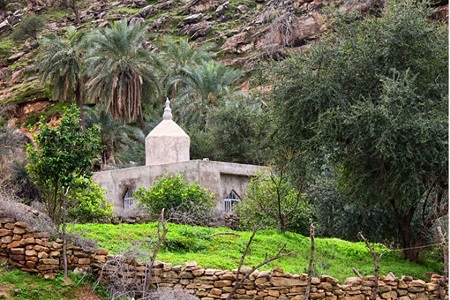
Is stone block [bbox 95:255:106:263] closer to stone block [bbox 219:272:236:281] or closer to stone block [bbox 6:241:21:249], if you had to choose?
stone block [bbox 6:241:21:249]

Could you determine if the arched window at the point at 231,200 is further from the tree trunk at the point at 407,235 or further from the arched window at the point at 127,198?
the tree trunk at the point at 407,235

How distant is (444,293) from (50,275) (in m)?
7.05

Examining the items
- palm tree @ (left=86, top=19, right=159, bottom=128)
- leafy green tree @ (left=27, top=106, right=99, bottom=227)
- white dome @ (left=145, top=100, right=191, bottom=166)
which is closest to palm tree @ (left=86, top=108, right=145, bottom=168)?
palm tree @ (left=86, top=19, right=159, bottom=128)

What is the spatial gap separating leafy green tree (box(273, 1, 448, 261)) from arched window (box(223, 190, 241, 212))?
8677 millimetres

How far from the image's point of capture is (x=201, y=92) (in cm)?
4234

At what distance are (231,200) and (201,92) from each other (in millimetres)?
15608

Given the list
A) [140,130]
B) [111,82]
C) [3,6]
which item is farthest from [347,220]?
[3,6]

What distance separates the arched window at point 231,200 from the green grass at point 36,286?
13.9m

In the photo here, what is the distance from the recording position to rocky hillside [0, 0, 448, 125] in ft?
177

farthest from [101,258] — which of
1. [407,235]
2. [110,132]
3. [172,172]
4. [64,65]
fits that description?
[110,132]

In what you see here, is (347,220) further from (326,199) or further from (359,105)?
(359,105)

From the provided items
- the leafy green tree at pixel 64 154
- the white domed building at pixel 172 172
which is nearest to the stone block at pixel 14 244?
the leafy green tree at pixel 64 154

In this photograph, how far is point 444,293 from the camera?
47.2ft

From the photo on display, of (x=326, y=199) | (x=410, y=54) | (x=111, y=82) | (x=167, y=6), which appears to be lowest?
(x=326, y=199)
